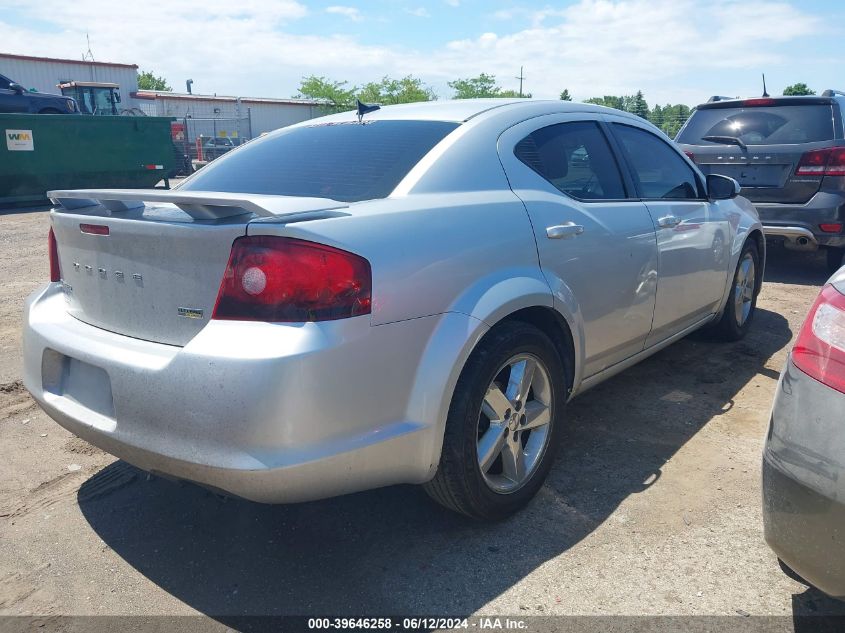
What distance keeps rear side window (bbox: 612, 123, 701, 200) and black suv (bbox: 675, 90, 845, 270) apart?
2811 millimetres

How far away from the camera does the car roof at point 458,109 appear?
304cm

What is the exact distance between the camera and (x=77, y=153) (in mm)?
15508

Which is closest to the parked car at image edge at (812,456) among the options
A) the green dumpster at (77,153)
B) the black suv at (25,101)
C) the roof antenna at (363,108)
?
the roof antenna at (363,108)

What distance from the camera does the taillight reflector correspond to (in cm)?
242

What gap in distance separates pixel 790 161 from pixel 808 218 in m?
0.55

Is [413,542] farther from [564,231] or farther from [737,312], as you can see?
[737,312]

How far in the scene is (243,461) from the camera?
2051 millimetres

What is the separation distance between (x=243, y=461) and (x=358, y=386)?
1.30ft

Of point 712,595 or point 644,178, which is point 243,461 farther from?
point 644,178

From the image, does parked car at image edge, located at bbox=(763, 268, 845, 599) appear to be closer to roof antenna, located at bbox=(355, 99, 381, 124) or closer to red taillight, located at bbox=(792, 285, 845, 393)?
red taillight, located at bbox=(792, 285, 845, 393)

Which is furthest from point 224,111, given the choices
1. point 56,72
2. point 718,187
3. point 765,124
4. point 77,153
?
point 718,187

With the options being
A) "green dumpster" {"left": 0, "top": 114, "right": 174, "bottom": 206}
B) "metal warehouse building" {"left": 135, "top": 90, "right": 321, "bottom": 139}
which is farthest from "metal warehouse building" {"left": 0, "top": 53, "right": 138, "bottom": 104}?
"green dumpster" {"left": 0, "top": 114, "right": 174, "bottom": 206}

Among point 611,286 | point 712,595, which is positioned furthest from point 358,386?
point 611,286

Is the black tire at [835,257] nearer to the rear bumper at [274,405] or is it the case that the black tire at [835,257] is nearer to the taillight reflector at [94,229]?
the rear bumper at [274,405]
